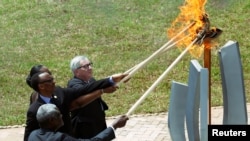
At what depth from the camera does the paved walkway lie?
8859mm

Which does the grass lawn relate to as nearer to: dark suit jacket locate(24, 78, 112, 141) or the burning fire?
the burning fire

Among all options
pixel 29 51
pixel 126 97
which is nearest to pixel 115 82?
pixel 126 97

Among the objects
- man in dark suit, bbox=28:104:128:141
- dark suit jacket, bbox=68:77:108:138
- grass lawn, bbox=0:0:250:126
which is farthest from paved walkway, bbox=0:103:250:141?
man in dark suit, bbox=28:104:128:141

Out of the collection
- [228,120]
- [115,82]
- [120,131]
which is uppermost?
[115,82]

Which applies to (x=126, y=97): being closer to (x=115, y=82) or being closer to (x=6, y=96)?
(x=6, y=96)

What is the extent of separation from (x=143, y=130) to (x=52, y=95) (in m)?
3.04

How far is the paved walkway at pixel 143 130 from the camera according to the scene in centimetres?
886

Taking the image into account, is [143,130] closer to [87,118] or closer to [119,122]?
[87,118]

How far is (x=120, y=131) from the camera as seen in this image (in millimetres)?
9164

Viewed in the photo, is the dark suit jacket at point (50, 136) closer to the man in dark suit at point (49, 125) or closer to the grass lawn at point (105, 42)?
the man in dark suit at point (49, 125)

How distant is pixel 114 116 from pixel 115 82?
301 cm

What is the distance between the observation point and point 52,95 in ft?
20.6

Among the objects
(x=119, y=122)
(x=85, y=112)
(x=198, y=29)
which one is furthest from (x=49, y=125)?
(x=198, y=29)

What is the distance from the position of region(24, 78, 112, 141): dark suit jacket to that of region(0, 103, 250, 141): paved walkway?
2350 millimetres
